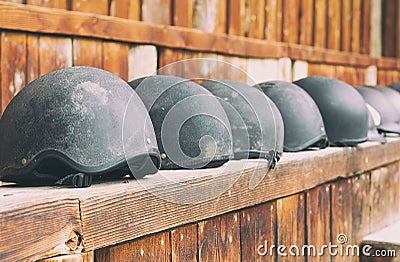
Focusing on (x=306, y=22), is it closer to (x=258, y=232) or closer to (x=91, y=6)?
(x=91, y=6)

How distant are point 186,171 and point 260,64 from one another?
3716mm

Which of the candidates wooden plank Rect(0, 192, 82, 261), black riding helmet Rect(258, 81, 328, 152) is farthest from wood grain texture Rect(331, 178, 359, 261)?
wooden plank Rect(0, 192, 82, 261)

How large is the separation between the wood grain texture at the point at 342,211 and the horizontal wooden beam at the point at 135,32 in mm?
1517

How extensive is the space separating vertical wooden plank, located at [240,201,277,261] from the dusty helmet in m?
2.87

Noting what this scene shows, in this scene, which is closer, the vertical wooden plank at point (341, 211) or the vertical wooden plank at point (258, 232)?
the vertical wooden plank at point (258, 232)

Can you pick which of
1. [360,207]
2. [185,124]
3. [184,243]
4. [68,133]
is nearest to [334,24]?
[360,207]

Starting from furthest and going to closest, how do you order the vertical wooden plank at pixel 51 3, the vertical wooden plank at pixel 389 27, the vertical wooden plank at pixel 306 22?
the vertical wooden plank at pixel 389 27 < the vertical wooden plank at pixel 306 22 < the vertical wooden plank at pixel 51 3

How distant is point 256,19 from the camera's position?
7461mm

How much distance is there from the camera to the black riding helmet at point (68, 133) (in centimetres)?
306

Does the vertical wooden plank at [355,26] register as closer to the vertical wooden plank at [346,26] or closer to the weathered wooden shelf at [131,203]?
the vertical wooden plank at [346,26]

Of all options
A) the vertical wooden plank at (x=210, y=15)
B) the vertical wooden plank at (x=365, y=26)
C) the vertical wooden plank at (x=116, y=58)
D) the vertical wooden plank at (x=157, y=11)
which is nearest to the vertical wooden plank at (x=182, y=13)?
the vertical wooden plank at (x=157, y=11)

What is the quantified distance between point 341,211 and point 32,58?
205cm

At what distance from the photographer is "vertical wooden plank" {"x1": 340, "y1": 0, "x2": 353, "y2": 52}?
31.9 ft

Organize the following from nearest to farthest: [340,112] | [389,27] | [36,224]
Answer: [36,224], [340,112], [389,27]
